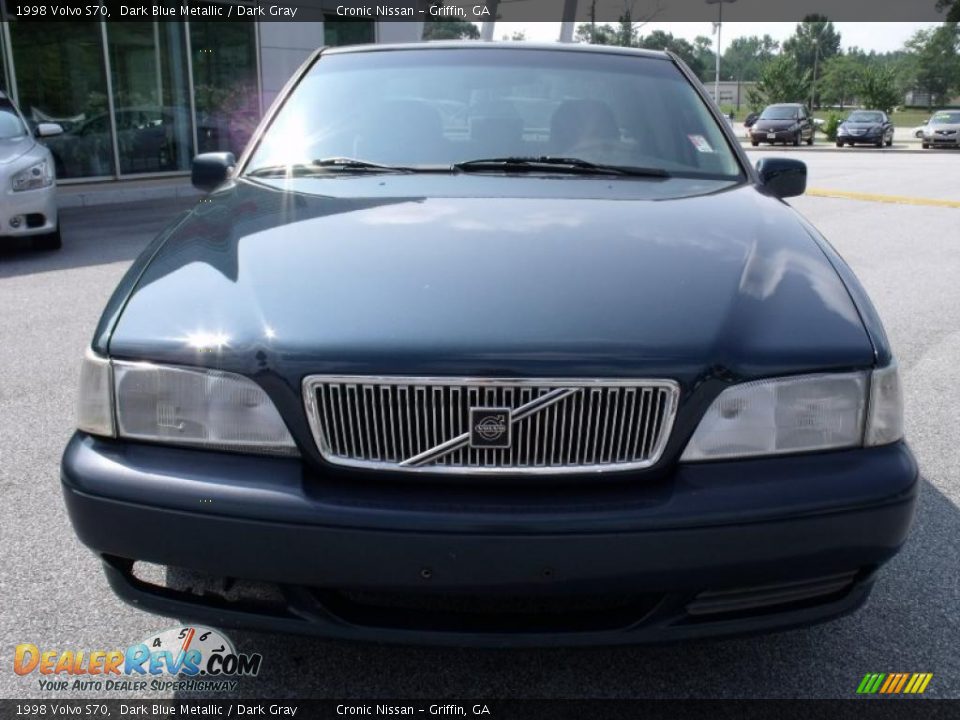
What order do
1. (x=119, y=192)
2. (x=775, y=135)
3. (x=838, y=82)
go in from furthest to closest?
(x=838, y=82)
(x=775, y=135)
(x=119, y=192)

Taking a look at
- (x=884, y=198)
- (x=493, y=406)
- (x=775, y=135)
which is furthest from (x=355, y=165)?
(x=775, y=135)

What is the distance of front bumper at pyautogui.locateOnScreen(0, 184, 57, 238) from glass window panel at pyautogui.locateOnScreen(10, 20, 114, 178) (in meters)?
6.02

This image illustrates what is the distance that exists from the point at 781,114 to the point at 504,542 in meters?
34.7

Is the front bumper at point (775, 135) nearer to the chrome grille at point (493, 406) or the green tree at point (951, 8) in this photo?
the chrome grille at point (493, 406)

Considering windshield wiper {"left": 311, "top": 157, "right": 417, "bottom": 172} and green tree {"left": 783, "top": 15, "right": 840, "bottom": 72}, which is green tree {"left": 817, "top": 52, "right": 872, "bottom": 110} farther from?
windshield wiper {"left": 311, "top": 157, "right": 417, "bottom": 172}

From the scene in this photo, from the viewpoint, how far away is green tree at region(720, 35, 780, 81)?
117438 millimetres

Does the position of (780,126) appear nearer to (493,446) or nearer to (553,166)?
(553,166)

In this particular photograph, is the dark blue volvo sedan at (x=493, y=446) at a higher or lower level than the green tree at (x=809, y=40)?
lower

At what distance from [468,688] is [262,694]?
47 cm

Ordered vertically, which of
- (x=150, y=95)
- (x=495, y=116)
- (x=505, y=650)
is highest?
(x=495, y=116)

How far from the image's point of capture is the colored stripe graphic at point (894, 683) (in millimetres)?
2205

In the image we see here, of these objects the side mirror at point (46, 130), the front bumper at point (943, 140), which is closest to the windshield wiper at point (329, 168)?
the side mirror at point (46, 130)

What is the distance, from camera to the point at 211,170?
132 inches

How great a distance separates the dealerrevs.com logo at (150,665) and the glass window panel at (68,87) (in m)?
13.0
